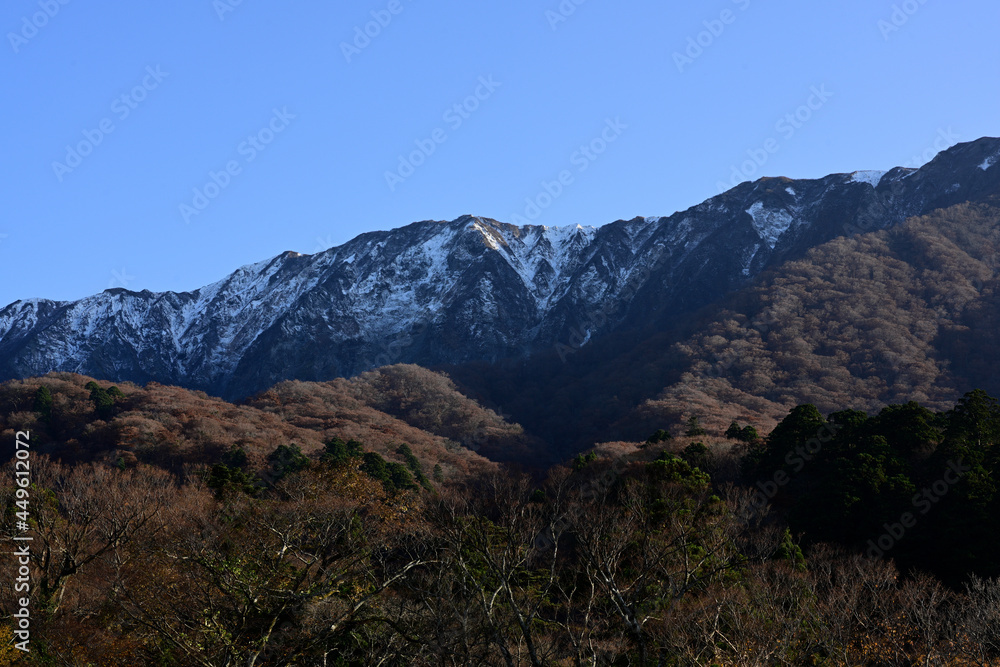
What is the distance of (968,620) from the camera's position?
20.8m

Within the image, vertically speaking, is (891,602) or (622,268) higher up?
(622,268)

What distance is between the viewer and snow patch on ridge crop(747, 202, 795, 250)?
174 metres

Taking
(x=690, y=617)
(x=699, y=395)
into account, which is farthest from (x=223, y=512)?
(x=699, y=395)

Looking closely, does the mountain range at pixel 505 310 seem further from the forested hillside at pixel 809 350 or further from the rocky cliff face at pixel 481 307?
the forested hillside at pixel 809 350

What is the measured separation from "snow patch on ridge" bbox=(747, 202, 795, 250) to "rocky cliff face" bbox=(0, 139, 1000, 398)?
1.18 ft

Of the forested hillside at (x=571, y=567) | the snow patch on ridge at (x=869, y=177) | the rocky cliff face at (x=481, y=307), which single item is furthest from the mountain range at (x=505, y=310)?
the forested hillside at (x=571, y=567)

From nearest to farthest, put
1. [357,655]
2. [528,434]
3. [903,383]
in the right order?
[357,655], [903,383], [528,434]

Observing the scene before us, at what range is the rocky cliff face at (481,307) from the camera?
547 ft

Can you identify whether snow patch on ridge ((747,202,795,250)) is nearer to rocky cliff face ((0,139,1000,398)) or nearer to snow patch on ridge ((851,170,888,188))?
rocky cliff face ((0,139,1000,398))

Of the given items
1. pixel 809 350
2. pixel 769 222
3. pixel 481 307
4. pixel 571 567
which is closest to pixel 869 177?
pixel 769 222

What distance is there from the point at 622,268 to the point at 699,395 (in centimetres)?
8931

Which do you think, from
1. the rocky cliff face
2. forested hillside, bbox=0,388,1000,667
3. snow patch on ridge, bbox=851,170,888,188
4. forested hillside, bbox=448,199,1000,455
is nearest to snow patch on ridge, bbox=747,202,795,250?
the rocky cliff face

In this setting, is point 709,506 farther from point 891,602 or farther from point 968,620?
point 968,620

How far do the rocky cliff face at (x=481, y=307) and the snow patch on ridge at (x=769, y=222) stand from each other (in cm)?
36
